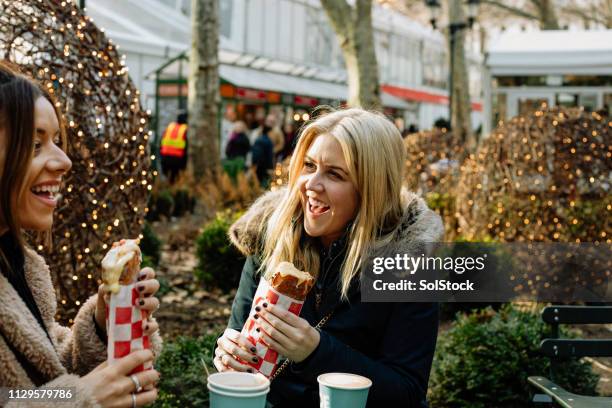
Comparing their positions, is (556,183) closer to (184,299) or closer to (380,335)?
(184,299)

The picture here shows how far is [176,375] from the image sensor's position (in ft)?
15.2

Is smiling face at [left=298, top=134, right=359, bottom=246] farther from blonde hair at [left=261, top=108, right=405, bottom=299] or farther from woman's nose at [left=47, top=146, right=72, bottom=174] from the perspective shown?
woman's nose at [left=47, top=146, right=72, bottom=174]

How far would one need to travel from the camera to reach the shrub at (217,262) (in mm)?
8273

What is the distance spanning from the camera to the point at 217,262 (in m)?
8.37

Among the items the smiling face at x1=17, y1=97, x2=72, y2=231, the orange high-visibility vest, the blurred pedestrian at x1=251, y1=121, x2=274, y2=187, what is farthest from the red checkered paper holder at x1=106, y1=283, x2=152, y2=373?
the orange high-visibility vest

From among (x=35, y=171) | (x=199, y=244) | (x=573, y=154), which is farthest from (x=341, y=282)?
(x=199, y=244)

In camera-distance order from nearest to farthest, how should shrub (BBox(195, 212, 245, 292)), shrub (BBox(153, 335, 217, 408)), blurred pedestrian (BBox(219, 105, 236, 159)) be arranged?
shrub (BBox(153, 335, 217, 408)), shrub (BBox(195, 212, 245, 292)), blurred pedestrian (BBox(219, 105, 236, 159))

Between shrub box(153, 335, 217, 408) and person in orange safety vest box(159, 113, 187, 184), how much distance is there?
1047 centimetres

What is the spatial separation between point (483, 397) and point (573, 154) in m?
2.59

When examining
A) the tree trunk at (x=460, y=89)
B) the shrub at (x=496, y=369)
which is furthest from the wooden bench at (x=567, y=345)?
the tree trunk at (x=460, y=89)

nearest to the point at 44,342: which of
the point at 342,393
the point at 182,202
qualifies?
the point at 342,393

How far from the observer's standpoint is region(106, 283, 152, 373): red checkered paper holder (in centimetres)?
182

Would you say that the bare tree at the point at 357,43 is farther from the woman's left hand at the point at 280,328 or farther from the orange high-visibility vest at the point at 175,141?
the woman's left hand at the point at 280,328

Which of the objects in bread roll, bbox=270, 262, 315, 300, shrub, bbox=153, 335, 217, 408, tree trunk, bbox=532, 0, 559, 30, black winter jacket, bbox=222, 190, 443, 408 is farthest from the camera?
tree trunk, bbox=532, 0, 559, 30
